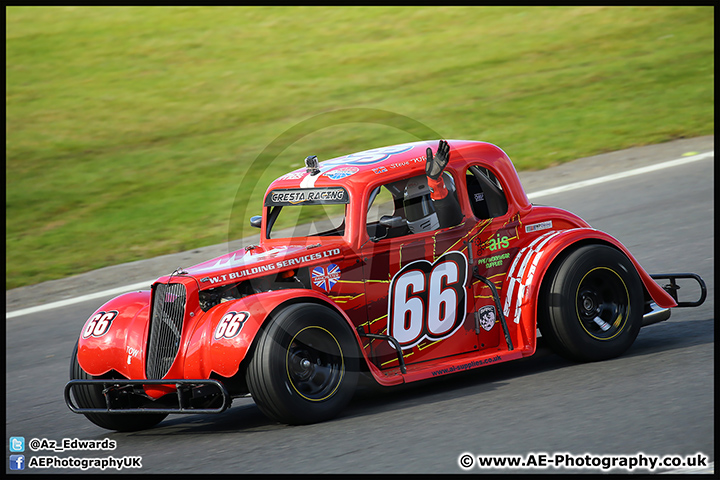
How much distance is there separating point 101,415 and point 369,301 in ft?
7.35

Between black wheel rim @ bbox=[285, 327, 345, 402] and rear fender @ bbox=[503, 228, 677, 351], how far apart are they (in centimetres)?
161

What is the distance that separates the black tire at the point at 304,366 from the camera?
612 cm

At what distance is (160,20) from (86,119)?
8.11m

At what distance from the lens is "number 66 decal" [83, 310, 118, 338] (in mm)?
6887

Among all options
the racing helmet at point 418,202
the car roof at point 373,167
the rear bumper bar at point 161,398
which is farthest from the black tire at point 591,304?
the rear bumper bar at point 161,398

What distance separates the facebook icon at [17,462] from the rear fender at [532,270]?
3.81 m

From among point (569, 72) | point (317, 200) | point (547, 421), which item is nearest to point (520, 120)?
point (569, 72)

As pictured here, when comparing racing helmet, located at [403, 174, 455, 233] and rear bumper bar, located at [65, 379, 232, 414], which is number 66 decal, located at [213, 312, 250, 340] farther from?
racing helmet, located at [403, 174, 455, 233]

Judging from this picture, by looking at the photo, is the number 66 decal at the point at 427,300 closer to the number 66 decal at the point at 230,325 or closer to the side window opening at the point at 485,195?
the side window opening at the point at 485,195

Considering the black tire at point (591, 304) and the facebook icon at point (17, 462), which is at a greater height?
the black tire at point (591, 304)

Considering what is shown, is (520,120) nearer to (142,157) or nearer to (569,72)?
(569,72)

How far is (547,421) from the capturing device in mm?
5930

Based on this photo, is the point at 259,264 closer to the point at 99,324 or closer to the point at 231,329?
the point at 231,329

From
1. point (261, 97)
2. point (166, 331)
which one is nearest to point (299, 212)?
point (166, 331)
